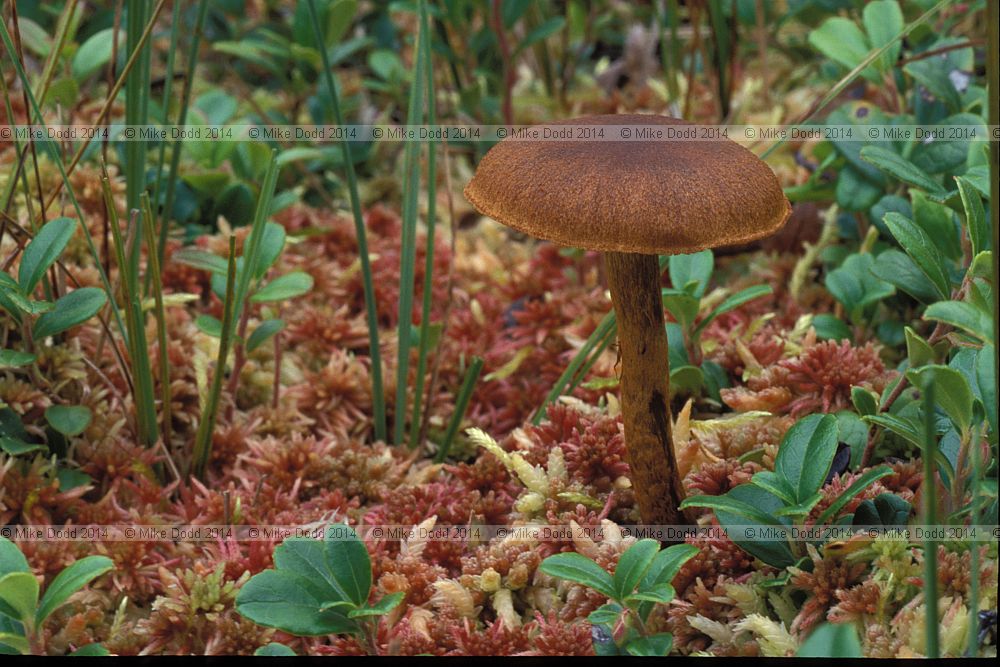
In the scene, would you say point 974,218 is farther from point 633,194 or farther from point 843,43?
point 843,43

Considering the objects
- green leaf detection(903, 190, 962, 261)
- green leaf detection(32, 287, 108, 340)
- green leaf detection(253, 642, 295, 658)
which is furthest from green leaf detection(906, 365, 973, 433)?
green leaf detection(32, 287, 108, 340)

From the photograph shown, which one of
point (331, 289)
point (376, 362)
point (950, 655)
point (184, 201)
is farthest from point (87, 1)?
point (950, 655)

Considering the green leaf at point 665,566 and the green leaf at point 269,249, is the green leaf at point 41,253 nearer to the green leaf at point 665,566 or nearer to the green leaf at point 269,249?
the green leaf at point 269,249

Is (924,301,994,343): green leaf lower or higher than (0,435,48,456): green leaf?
higher

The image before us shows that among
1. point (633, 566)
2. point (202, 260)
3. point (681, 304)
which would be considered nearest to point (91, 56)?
point (202, 260)

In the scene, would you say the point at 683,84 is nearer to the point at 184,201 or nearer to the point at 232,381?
the point at 184,201

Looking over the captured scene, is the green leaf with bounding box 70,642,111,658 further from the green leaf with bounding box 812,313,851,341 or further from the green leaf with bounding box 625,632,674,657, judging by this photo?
the green leaf with bounding box 812,313,851,341
